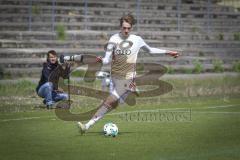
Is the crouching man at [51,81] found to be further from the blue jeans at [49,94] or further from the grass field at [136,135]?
the grass field at [136,135]

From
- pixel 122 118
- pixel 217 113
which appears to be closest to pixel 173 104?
pixel 217 113

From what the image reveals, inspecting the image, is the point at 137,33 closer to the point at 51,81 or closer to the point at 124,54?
the point at 51,81

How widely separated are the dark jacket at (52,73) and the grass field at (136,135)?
3.43 ft

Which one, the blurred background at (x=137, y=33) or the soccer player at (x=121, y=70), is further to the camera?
the blurred background at (x=137, y=33)

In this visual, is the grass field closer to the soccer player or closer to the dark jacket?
the soccer player

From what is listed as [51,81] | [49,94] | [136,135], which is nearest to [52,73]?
[51,81]

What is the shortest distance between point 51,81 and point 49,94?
48 cm

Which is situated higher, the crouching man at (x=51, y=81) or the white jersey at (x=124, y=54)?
the white jersey at (x=124, y=54)

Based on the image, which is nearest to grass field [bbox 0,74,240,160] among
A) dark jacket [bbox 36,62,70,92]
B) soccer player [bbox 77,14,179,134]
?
soccer player [bbox 77,14,179,134]

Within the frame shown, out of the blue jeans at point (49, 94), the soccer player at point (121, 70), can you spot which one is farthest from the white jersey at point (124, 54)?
the blue jeans at point (49, 94)

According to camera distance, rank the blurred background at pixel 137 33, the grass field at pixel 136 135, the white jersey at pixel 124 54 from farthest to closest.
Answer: the blurred background at pixel 137 33 < the white jersey at pixel 124 54 < the grass field at pixel 136 135

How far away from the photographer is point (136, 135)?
13.2 m

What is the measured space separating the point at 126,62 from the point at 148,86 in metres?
11.1

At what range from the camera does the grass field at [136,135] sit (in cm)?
1080
